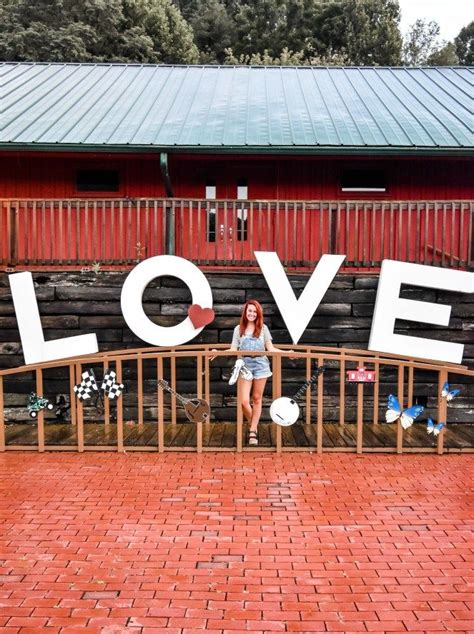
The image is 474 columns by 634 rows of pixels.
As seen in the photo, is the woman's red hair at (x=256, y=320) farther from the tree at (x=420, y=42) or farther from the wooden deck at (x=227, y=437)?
the tree at (x=420, y=42)

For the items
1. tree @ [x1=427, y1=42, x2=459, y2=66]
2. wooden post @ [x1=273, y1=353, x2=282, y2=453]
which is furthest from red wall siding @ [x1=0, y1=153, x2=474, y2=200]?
tree @ [x1=427, y1=42, x2=459, y2=66]

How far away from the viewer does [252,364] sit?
6926 mm

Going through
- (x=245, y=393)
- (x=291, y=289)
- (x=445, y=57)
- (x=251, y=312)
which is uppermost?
(x=445, y=57)

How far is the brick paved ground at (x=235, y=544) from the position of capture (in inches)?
135

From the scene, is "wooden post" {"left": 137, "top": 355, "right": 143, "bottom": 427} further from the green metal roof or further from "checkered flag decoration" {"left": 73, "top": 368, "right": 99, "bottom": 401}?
the green metal roof

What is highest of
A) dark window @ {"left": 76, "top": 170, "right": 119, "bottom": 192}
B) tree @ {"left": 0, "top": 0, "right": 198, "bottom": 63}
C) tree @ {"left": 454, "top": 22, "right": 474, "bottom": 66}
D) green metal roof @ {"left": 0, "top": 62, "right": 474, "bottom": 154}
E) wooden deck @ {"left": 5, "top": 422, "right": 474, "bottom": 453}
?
tree @ {"left": 454, "top": 22, "right": 474, "bottom": 66}

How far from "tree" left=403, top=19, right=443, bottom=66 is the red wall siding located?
126 ft

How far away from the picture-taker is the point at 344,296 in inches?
326

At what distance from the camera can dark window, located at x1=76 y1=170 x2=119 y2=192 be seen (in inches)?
446

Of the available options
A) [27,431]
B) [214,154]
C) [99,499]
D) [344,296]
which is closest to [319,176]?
[214,154]

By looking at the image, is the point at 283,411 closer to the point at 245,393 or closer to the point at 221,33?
the point at 245,393

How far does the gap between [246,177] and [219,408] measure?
5.15m

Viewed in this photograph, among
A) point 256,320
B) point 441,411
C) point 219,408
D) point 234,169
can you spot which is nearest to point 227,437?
point 219,408

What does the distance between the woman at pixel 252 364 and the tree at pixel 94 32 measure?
26.1 metres
